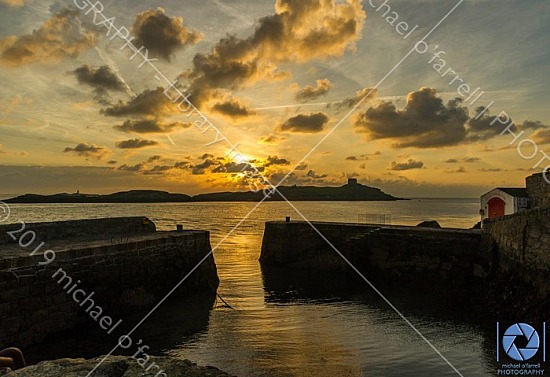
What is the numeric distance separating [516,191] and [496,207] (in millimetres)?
1320

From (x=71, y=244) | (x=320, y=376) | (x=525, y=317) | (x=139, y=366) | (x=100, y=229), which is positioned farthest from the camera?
(x=100, y=229)

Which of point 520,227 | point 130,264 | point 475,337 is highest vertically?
point 520,227

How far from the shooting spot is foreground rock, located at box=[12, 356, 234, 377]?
4625mm

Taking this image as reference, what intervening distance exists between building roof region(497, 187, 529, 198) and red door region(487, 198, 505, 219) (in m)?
0.61

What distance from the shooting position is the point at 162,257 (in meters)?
16.6

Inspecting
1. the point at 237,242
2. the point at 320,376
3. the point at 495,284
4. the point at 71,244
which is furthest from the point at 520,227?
the point at 237,242

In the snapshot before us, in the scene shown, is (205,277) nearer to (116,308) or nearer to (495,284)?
(116,308)

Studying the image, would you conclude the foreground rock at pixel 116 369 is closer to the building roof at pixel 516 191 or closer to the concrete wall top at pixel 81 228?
the concrete wall top at pixel 81 228

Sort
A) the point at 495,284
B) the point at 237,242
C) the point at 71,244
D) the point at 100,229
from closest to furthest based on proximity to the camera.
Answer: the point at 71,244
the point at 495,284
the point at 100,229
the point at 237,242

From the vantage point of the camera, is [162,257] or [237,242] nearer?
[162,257]

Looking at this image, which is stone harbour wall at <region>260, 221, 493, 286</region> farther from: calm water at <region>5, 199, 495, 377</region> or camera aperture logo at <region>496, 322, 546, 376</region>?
camera aperture logo at <region>496, 322, 546, 376</region>

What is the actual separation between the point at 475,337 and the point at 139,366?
1108 cm

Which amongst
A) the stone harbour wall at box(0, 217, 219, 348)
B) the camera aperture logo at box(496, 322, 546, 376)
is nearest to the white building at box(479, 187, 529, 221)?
the camera aperture logo at box(496, 322, 546, 376)

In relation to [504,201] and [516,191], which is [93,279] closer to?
[504,201]
